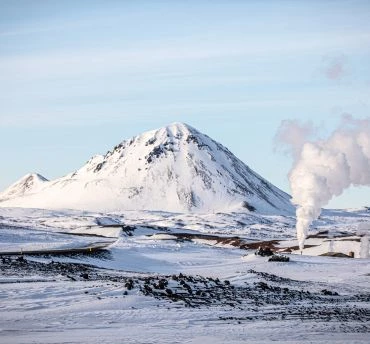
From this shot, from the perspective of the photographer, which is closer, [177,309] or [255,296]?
Result: [177,309]

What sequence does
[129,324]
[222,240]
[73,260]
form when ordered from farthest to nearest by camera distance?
[222,240]
[73,260]
[129,324]

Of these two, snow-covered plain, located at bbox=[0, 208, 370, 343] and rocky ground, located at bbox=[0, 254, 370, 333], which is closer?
snow-covered plain, located at bbox=[0, 208, 370, 343]

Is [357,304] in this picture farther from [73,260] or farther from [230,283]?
[73,260]

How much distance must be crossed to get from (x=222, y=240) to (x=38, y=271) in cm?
9051

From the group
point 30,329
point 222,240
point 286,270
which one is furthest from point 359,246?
point 30,329

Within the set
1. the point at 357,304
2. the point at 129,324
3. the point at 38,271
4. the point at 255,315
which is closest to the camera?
the point at 129,324

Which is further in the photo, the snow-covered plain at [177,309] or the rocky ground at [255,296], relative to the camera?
the rocky ground at [255,296]

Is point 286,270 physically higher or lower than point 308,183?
lower

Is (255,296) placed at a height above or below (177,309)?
below

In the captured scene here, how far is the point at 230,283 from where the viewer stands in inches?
1649

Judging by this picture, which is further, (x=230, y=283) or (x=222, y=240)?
(x=222, y=240)

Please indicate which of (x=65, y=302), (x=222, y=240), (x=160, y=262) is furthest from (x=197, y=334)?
(x=222, y=240)

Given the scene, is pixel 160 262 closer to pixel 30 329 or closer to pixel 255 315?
pixel 255 315

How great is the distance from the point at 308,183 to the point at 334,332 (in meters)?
63.5
